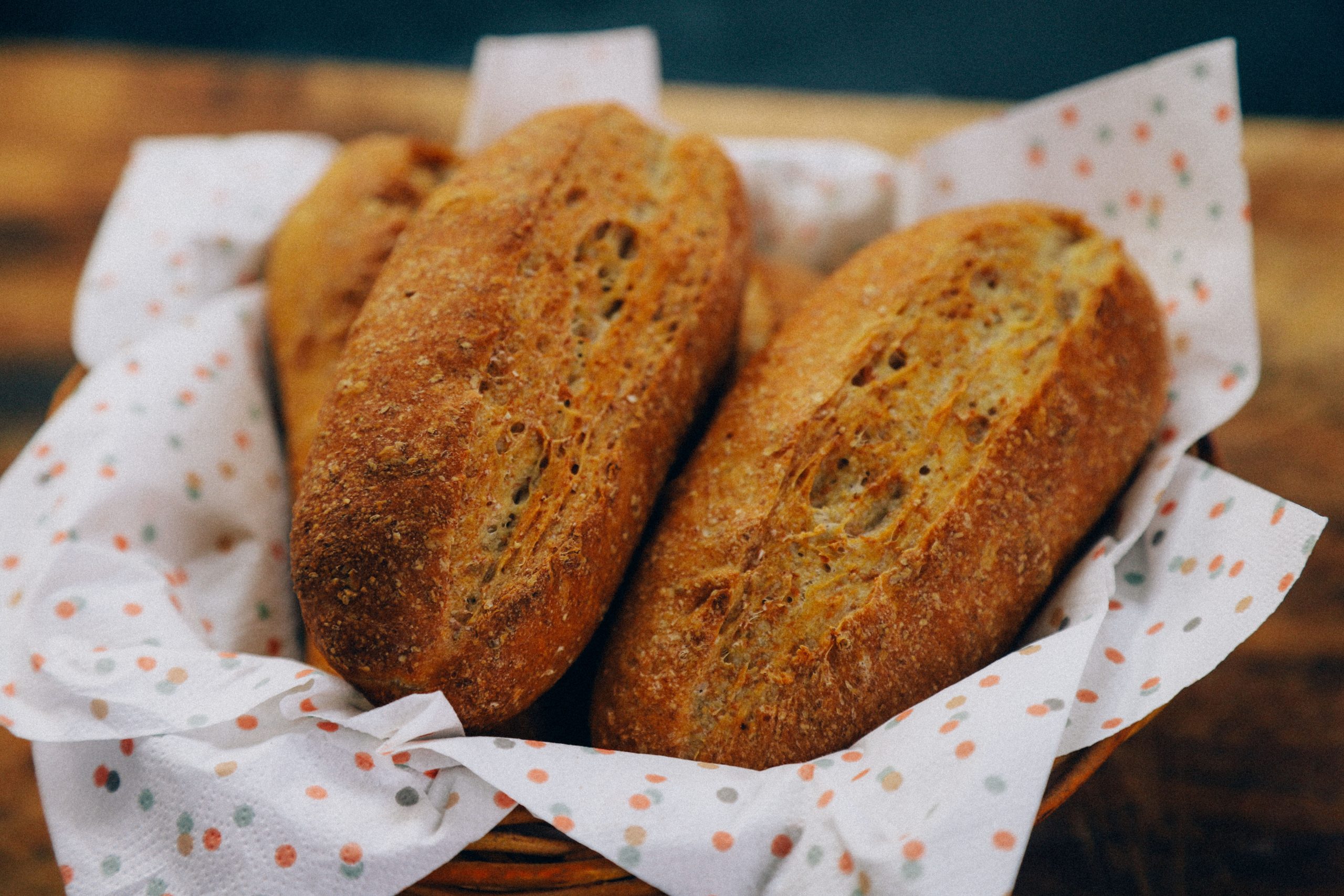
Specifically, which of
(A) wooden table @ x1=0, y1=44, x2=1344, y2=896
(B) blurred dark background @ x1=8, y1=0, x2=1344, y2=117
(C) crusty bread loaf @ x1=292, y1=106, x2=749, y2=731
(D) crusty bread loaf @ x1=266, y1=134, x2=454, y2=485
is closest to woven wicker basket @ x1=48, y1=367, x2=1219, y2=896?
(C) crusty bread loaf @ x1=292, y1=106, x2=749, y2=731

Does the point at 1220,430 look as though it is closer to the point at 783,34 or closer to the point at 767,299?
the point at 767,299

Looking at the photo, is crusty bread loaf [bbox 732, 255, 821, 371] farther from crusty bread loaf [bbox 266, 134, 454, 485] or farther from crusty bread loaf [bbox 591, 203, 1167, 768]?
crusty bread loaf [bbox 266, 134, 454, 485]

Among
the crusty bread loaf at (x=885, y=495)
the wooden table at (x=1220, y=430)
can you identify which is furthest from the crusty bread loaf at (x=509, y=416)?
the wooden table at (x=1220, y=430)

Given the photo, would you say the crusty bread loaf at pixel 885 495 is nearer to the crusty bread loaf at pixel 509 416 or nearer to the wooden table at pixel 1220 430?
the crusty bread loaf at pixel 509 416

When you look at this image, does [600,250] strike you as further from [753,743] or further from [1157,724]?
[1157,724]

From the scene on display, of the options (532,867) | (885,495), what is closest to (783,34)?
(885,495)

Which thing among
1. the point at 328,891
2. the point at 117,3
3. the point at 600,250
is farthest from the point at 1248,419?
the point at 117,3
